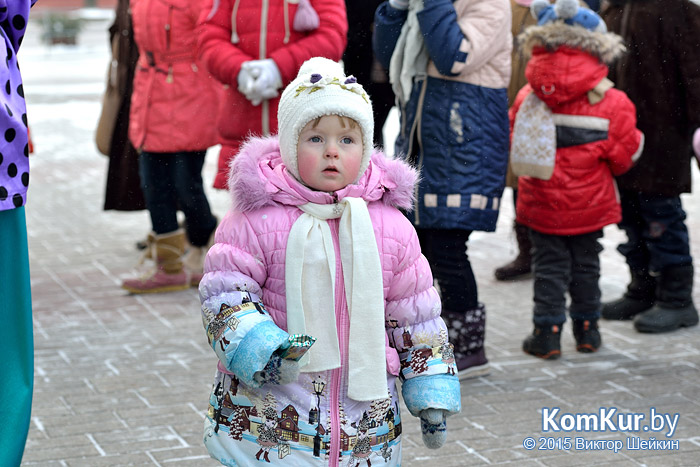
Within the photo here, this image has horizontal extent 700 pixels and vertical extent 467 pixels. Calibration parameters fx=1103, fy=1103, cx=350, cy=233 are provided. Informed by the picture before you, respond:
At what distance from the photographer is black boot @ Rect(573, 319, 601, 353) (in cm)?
575

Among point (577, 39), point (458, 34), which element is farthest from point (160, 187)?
point (577, 39)

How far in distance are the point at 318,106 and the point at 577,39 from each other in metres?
2.58

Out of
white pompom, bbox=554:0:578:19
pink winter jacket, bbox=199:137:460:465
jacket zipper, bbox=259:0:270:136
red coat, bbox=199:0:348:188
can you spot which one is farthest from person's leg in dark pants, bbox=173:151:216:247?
pink winter jacket, bbox=199:137:460:465

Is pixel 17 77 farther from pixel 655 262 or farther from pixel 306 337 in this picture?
pixel 655 262

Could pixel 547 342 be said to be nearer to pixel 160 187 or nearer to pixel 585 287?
pixel 585 287

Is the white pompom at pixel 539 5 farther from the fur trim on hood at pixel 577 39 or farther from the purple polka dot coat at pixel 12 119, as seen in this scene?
the purple polka dot coat at pixel 12 119

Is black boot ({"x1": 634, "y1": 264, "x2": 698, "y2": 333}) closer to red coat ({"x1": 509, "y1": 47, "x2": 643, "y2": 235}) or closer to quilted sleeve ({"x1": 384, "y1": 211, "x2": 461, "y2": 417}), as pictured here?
red coat ({"x1": 509, "y1": 47, "x2": 643, "y2": 235})

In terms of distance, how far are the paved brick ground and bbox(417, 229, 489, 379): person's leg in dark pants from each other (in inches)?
5.1

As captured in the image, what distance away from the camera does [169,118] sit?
6.71 metres

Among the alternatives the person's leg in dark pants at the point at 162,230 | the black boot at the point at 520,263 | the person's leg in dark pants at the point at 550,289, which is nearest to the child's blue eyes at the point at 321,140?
the person's leg in dark pants at the point at 550,289

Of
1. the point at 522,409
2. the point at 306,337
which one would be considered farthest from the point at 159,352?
the point at 306,337

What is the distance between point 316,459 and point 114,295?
4.21 meters

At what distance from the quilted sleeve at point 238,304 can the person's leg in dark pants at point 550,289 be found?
9.01 feet

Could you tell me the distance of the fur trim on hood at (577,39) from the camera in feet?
17.6
